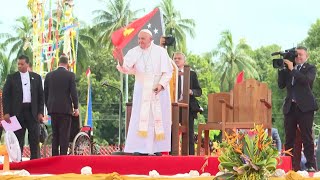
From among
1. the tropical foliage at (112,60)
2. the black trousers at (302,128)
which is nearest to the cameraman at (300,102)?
the black trousers at (302,128)

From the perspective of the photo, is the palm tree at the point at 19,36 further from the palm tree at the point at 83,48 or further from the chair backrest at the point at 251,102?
the chair backrest at the point at 251,102

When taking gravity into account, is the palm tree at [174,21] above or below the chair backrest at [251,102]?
above

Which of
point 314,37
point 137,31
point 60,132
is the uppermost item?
point 314,37

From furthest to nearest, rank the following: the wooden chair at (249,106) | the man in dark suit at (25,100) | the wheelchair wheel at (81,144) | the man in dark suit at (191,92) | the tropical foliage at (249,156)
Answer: the wheelchair wheel at (81,144) → the man in dark suit at (191,92) → the wooden chair at (249,106) → the man in dark suit at (25,100) → the tropical foliage at (249,156)

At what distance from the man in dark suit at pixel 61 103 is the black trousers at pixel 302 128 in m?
3.00

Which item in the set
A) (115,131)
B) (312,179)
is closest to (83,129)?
(312,179)

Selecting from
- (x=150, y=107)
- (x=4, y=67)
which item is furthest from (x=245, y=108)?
(x=4, y=67)

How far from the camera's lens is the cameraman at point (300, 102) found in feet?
29.0

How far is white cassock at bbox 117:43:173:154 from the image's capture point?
374 inches

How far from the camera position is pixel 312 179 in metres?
5.32

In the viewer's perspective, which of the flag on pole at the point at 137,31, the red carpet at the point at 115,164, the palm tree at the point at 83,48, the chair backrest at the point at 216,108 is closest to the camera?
the red carpet at the point at 115,164

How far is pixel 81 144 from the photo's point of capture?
1186cm

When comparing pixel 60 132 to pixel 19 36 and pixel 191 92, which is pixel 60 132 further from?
pixel 19 36

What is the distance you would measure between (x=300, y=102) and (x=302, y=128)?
1.01ft
